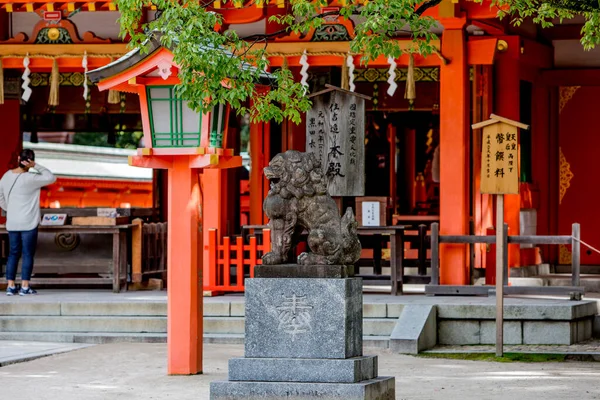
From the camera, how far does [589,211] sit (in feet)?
60.7

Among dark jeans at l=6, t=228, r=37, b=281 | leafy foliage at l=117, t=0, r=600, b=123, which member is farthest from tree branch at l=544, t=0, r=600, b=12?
dark jeans at l=6, t=228, r=37, b=281

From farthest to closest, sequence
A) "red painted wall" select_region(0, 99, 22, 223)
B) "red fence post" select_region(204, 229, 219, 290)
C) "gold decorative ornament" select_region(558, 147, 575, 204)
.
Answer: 1. "red painted wall" select_region(0, 99, 22, 223)
2. "gold decorative ornament" select_region(558, 147, 575, 204)
3. "red fence post" select_region(204, 229, 219, 290)

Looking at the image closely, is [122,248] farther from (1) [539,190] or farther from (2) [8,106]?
(1) [539,190]

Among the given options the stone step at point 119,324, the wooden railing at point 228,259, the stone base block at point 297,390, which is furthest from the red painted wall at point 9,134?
the stone base block at point 297,390

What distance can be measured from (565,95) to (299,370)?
10877 millimetres

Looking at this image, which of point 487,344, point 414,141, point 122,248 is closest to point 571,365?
point 487,344

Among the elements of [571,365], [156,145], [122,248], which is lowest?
[571,365]

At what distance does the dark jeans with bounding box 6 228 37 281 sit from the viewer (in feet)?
49.8

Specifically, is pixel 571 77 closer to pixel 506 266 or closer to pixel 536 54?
pixel 536 54

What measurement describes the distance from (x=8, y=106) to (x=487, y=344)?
9772mm

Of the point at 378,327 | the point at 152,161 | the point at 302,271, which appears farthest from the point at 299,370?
the point at 378,327

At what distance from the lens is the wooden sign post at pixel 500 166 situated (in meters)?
12.5

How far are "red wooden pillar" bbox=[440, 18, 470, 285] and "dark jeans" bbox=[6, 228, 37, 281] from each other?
505 centimetres

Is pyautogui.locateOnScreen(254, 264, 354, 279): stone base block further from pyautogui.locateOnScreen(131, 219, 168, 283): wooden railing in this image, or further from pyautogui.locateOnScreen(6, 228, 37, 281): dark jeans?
pyautogui.locateOnScreen(131, 219, 168, 283): wooden railing
